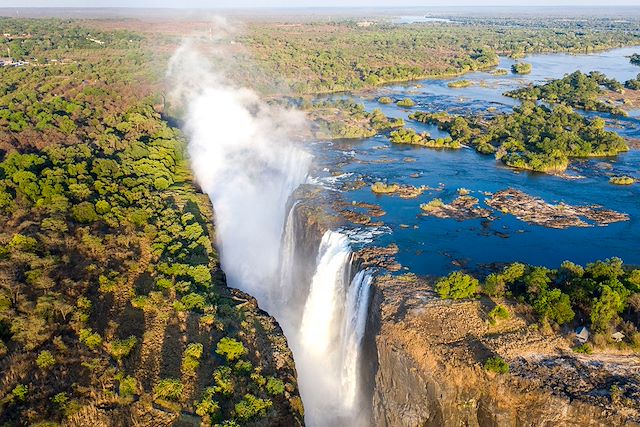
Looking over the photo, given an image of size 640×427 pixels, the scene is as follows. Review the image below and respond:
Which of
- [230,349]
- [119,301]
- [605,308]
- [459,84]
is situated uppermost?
[459,84]

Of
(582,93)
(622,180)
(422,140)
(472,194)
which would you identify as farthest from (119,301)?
(582,93)

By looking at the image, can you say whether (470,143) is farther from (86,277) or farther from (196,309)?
(86,277)

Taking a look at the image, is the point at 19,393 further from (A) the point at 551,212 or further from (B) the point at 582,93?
(B) the point at 582,93

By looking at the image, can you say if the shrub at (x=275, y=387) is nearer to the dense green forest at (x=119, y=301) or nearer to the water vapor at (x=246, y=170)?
the dense green forest at (x=119, y=301)

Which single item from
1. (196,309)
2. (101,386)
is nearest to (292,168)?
(196,309)

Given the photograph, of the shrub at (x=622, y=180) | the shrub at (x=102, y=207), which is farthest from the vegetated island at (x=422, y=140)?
the shrub at (x=102, y=207)

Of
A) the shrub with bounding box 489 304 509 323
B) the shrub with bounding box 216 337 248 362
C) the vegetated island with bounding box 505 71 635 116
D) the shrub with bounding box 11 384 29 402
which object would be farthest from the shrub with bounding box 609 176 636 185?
the shrub with bounding box 11 384 29 402

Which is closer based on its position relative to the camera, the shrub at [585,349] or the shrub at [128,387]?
the shrub at [585,349]
